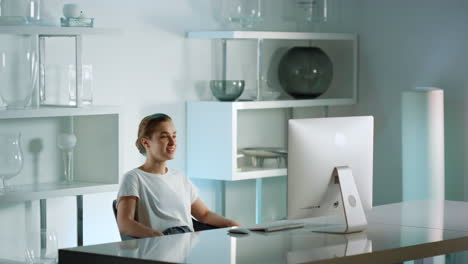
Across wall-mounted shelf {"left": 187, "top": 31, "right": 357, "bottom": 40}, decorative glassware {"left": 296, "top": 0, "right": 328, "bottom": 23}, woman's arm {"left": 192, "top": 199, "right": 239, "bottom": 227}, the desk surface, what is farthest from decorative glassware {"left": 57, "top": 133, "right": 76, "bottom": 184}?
decorative glassware {"left": 296, "top": 0, "right": 328, "bottom": 23}

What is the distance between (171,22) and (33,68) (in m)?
1.15

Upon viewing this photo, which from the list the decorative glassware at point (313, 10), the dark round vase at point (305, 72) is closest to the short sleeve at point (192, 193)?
the dark round vase at point (305, 72)

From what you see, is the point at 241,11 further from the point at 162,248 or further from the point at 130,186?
the point at 162,248

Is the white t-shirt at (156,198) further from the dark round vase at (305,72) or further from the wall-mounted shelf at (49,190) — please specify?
the dark round vase at (305,72)

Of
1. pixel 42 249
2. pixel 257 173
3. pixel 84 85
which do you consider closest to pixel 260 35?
pixel 257 173

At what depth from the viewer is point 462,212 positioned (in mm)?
3596

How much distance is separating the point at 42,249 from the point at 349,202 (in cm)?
133

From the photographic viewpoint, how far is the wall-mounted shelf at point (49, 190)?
3.74 meters

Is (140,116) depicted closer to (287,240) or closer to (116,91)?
(116,91)

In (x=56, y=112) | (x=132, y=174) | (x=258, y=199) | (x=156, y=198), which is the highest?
(x=56, y=112)

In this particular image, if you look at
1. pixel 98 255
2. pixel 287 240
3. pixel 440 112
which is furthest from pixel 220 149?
pixel 98 255

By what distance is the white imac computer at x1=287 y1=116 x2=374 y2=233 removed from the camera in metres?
3.01

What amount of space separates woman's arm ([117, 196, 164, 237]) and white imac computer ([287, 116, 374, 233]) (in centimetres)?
71

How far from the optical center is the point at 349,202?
3.10m
